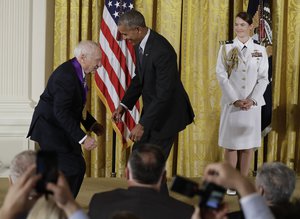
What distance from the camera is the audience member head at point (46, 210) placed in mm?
2150

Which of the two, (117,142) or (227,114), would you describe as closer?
(227,114)

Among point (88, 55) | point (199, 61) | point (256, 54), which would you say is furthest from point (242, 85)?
point (88, 55)

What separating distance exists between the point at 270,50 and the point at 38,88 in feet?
7.27

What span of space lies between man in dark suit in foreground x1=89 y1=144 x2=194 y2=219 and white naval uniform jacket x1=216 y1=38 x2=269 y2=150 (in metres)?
3.35

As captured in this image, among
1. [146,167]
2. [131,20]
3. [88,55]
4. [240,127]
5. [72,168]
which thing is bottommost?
[72,168]

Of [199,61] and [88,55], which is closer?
[88,55]

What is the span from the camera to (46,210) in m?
2.16

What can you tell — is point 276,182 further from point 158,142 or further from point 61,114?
point 158,142

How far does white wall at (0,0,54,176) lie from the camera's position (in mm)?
6797

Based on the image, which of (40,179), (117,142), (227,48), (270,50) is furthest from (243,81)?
(40,179)

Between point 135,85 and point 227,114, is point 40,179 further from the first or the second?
point 227,114

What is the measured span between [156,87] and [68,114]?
0.74 m

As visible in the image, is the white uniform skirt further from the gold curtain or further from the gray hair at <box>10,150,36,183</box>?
the gray hair at <box>10,150,36,183</box>

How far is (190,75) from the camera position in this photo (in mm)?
7312
